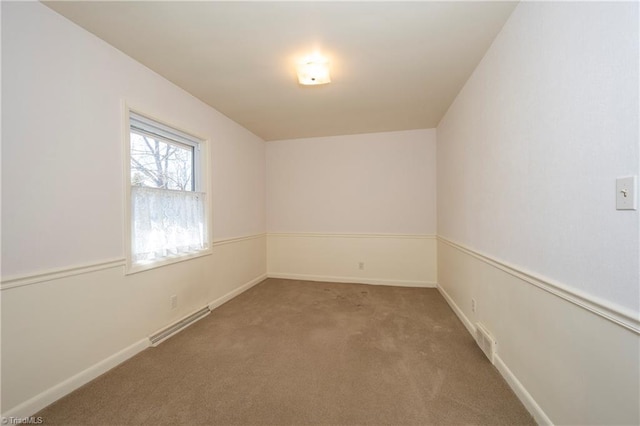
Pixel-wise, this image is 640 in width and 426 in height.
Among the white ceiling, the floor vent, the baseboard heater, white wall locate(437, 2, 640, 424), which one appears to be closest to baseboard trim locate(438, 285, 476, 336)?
the floor vent

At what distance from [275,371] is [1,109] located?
2.27m

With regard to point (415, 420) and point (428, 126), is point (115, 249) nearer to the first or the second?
point (415, 420)

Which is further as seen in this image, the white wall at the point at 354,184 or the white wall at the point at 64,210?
the white wall at the point at 354,184

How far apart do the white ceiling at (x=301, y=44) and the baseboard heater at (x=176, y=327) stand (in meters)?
2.36

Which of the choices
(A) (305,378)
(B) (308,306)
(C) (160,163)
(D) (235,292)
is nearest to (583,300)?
(A) (305,378)

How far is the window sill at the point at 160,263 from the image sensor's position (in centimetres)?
207

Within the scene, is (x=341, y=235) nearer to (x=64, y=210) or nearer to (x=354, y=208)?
(x=354, y=208)

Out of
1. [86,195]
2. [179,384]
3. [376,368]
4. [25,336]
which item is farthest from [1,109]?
[376,368]

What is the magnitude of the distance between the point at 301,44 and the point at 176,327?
8.98ft

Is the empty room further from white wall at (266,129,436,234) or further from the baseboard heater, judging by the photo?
white wall at (266,129,436,234)

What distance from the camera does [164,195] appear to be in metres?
2.45

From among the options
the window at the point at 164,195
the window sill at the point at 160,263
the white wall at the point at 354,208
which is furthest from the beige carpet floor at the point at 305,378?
the white wall at the point at 354,208

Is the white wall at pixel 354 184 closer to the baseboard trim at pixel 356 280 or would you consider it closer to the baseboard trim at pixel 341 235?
the baseboard trim at pixel 341 235

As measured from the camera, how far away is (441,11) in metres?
1.61
